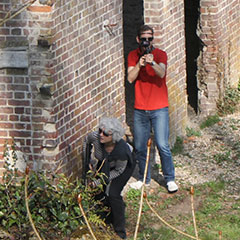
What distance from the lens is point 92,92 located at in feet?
27.8

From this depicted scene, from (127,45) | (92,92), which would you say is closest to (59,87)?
(92,92)

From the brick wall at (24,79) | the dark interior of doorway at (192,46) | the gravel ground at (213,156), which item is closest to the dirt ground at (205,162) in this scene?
the gravel ground at (213,156)

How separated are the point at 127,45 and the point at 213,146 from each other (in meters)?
3.63

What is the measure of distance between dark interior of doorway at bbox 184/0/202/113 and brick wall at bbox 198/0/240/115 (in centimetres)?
43

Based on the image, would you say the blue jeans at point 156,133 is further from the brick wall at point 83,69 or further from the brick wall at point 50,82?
the brick wall at point 50,82

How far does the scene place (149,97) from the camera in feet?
28.1

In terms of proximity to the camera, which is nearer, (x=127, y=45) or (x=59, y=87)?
(x=59, y=87)

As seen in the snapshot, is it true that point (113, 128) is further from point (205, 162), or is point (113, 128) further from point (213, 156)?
point (213, 156)

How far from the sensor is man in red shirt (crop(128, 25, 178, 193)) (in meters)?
8.34

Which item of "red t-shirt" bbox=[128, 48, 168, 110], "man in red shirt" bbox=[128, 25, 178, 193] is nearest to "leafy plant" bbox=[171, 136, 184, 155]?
"man in red shirt" bbox=[128, 25, 178, 193]

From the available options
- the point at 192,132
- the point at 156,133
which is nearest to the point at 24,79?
the point at 156,133

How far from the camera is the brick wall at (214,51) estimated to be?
11.6m

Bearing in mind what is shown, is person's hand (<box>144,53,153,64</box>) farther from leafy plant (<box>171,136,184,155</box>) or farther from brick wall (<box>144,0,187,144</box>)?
leafy plant (<box>171,136,184,155</box>)

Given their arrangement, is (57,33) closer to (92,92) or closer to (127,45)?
(92,92)
